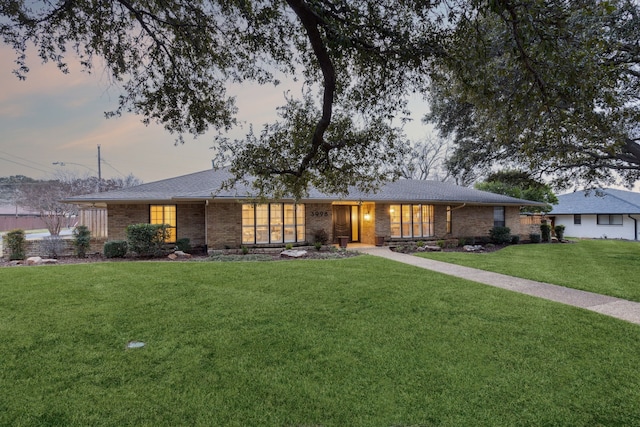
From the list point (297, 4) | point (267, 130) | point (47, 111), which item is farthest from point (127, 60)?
point (47, 111)

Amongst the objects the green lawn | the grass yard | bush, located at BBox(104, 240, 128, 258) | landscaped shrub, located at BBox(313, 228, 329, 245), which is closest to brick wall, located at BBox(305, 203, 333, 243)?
landscaped shrub, located at BBox(313, 228, 329, 245)

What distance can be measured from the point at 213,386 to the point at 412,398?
2019 mm

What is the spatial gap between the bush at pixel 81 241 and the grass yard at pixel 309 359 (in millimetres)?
6748

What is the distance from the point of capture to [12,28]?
17.0 ft

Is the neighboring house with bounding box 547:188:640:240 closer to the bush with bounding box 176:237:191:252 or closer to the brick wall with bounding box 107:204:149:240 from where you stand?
the bush with bounding box 176:237:191:252

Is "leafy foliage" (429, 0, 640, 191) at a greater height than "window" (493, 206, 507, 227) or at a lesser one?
greater

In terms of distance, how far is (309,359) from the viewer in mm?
3893

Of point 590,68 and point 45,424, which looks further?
point 590,68

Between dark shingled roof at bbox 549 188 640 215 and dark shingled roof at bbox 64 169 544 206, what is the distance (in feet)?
55.6

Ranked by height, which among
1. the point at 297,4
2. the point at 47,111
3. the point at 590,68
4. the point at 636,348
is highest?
the point at 47,111

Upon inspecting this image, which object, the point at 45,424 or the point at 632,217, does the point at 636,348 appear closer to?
the point at 45,424

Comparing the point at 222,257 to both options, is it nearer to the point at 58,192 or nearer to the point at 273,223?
the point at 273,223

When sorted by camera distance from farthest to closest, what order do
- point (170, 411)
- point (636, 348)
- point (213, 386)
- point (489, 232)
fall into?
point (489, 232), point (636, 348), point (213, 386), point (170, 411)

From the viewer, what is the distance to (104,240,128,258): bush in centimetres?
1220
